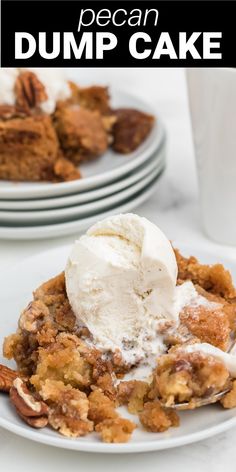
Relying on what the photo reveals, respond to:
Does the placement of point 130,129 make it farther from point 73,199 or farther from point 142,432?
point 142,432

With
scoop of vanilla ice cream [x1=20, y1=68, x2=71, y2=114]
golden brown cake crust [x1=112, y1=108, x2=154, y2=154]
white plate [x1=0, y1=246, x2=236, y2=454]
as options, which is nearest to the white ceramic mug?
golden brown cake crust [x1=112, y1=108, x2=154, y2=154]

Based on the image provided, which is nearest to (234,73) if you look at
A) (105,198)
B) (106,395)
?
(105,198)

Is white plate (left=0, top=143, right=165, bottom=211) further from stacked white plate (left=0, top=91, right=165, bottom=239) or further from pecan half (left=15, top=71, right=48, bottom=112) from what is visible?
pecan half (left=15, top=71, right=48, bottom=112)

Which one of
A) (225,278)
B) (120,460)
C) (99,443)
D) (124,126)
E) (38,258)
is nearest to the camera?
(99,443)

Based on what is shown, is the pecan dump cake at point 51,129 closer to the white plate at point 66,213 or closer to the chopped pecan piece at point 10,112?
the chopped pecan piece at point 10,112

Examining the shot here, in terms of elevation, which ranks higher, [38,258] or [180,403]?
[38,258]

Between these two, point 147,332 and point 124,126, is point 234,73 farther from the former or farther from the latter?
point 147,332

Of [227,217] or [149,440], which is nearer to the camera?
[149,440]
